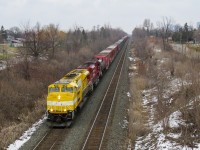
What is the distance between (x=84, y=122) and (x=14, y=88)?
9268 millimetres

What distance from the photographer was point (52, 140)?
59.5ft

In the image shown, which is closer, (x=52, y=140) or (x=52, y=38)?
(x=52, y=140)

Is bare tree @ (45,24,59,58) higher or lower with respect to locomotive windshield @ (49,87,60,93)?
higher

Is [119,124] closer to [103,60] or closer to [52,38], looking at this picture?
[103,60]

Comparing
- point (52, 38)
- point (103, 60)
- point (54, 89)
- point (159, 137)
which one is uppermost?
point (52, 38)

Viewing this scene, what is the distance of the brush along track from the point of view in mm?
17125

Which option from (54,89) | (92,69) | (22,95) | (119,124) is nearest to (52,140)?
(54,89)

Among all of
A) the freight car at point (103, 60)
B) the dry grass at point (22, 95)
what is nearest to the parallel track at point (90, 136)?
the dry grass at point (22, 95)

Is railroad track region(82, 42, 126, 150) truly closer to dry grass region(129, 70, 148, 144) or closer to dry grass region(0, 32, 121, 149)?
dry grass region(129, 70, 148, 144)

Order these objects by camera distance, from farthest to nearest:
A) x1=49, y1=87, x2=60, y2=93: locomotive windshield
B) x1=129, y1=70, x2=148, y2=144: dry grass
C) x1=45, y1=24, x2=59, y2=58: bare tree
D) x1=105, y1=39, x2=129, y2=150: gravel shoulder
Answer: x1=45, y1=24, x2=59, y2=58: bare tree → x1=49, y1=87, x2=60, y2=93: locomotive windshield → x1=129, y1=70, x2=148, y2=144: dry grass → x1=105, y1=39, x2=129, y2=150: gravel shoulder

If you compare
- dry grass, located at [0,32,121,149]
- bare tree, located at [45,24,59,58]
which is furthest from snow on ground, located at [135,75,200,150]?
bare tree, located at [45,24,59,58]

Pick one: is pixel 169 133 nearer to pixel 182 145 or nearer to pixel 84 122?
pixel 182 145

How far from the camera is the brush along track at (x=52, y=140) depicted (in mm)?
17125

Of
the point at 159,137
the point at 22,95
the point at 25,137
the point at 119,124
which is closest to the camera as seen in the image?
the point at 159,137
